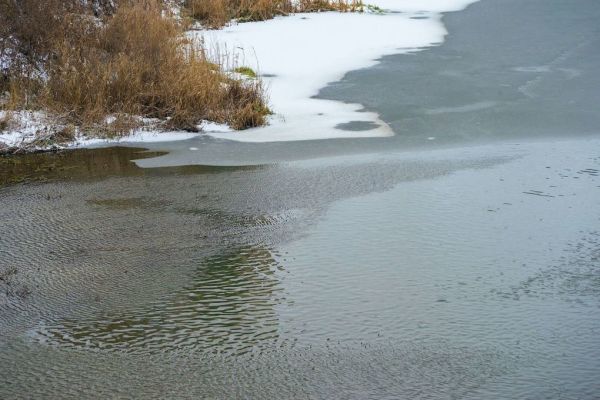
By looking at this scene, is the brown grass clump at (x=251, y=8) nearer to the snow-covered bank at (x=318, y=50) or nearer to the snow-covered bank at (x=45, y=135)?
the snow-covered bank at (x=318, y=50)

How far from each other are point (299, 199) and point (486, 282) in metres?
2.30

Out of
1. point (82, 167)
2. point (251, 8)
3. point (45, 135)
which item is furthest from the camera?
point (251, 8)

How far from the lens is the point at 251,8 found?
17.1 metres

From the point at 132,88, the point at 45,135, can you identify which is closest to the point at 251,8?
the point at 132,88

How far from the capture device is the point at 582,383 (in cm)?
404

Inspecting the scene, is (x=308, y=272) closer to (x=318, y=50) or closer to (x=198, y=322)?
(x=198, y=322)

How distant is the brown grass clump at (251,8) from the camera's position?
16.5 m

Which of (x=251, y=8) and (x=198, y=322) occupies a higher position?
(x=251, y=8)

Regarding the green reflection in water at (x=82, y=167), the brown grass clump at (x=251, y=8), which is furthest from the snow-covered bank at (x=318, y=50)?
the green reflection in water at (x=82, y=167)

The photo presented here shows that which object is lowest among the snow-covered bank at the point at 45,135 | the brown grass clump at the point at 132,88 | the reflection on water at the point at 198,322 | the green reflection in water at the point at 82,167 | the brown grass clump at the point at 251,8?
the reflection on water at the point at 198,322

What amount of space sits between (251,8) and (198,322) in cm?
1316

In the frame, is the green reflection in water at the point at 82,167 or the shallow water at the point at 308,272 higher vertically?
the green reflection in water at the point at 82,167

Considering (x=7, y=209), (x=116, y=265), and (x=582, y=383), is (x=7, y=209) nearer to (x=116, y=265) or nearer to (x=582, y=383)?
(x=116, y=265)

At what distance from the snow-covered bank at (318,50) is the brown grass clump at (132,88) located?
513 mm
